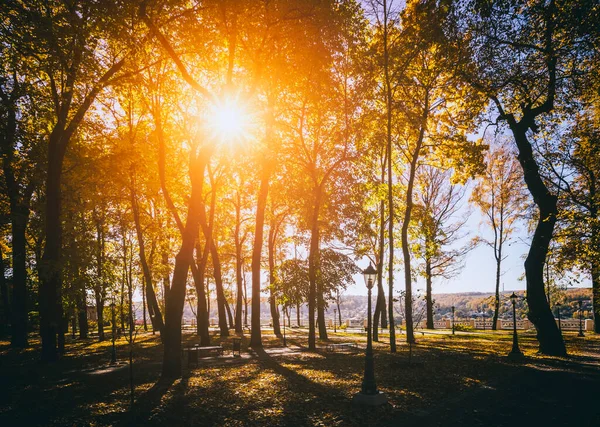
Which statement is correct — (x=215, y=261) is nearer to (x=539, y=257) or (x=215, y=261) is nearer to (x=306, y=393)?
(x=306, y=393)

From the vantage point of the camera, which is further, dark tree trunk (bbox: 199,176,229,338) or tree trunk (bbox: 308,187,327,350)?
dark tree trunk (bbox: 199,176,229,338)

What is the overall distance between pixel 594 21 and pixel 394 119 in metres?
10.7

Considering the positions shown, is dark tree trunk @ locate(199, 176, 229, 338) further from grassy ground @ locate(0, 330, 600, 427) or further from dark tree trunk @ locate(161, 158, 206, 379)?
dark tree trunk @ locate(161, 158, 206, 379)

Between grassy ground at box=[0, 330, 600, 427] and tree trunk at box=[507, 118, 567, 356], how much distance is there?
1184 millimetres

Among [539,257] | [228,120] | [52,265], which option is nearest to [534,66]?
[539,257]

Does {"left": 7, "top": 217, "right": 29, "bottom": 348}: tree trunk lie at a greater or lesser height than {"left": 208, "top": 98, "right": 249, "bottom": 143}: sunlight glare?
lesser

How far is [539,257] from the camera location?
1777cm

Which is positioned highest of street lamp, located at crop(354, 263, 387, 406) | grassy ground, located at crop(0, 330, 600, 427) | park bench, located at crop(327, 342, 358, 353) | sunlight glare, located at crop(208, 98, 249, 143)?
sunlight glare, located at crop(208, 98, 249, 143)

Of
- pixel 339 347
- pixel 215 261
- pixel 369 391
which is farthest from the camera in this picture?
pixel 215 261

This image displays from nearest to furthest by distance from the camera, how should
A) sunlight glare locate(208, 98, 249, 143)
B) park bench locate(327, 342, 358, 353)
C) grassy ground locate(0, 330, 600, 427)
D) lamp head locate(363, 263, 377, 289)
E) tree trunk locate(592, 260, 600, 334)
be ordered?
grassy ground locate(0, 330, 600, 427) → lamp head locate(363, 263, 377, 289) → sunlight glare locate(208, 98, 249, 143) → tree trunk locate(592, 260, 600, 334) → park bench locate(327, 342, 358, 353)

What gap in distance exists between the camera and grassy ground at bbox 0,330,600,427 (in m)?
8.39

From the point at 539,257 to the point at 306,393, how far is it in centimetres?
1471

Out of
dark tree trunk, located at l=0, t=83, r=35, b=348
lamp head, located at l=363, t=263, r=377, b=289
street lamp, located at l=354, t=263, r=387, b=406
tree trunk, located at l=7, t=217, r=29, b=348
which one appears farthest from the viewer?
tree trunk, located at l=7, t=217, r=29, b=348

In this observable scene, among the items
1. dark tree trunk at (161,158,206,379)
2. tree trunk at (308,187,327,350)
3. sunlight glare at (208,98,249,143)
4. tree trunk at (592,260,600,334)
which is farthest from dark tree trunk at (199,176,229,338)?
tree trunk at (592,260,600,334)
